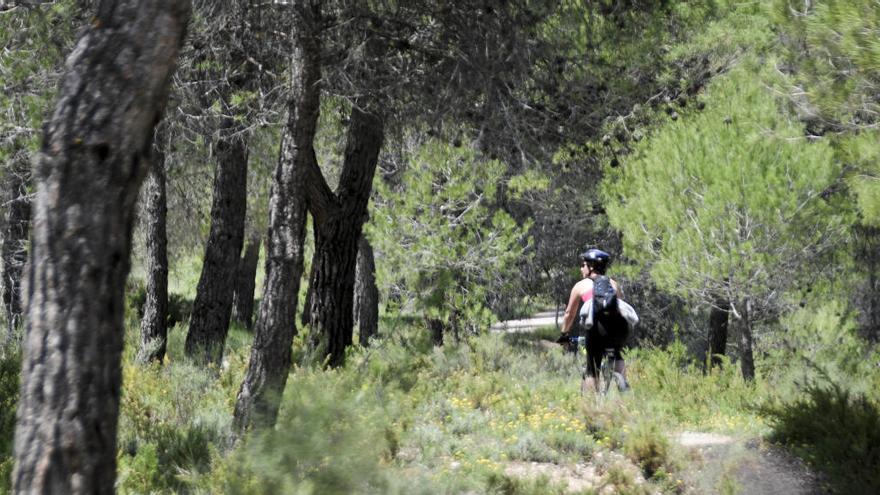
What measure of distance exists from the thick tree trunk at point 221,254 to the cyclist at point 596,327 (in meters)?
4.73

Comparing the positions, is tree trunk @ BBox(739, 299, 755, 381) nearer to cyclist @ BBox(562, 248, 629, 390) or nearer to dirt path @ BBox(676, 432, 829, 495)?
cyclist @ BBox(562, 248, 629, 390)

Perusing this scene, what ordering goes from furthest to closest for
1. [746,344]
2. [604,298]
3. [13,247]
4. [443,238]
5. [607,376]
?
[443,238], [746,344], [13,247], [607,376], [604,298]

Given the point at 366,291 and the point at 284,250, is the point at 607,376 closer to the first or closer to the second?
the point at 284,250

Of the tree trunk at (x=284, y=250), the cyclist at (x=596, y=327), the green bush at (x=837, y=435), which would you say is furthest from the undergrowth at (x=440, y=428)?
the cyclist at (x=596, y=327)

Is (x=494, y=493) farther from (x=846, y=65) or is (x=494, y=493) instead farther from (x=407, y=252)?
(x=407, y=252)

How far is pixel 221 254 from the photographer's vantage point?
40.5 feet

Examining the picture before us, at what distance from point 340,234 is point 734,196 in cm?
607

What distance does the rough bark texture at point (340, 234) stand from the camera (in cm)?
1066

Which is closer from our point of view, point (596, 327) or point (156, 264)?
point (596, 327)

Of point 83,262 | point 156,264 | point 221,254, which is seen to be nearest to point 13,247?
point 156,264

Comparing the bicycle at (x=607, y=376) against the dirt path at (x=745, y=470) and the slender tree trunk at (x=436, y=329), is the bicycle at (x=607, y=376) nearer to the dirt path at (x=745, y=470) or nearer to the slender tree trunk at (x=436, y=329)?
the dirt path at (x=745, y=470)

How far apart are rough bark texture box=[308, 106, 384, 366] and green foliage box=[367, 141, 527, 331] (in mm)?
5280

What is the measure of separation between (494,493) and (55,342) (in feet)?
12.3

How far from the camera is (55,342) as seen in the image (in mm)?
3402
